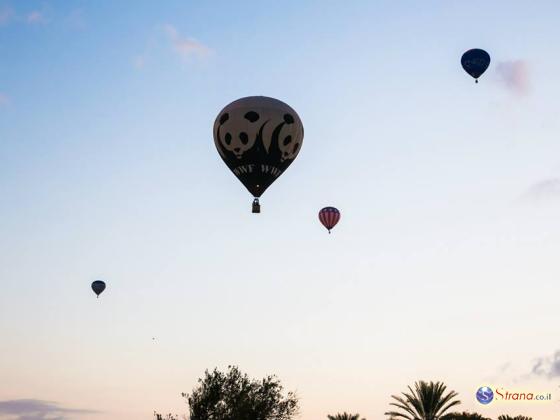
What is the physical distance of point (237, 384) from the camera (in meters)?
60.2

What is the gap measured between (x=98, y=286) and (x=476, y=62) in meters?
46.6

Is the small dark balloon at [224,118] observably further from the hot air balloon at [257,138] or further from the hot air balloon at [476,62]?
the hot air balloon at [476,62]

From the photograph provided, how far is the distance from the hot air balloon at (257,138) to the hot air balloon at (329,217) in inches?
521

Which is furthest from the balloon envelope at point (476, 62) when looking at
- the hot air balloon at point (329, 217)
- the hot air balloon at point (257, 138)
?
the hot air balloon at point (257, 138)

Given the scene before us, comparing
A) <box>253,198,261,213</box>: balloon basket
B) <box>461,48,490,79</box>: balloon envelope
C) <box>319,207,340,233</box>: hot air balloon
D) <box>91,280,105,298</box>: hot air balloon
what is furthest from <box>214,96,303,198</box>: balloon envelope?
<box>91,280,105,298</box>: hot air balloon

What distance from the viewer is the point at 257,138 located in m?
49.2

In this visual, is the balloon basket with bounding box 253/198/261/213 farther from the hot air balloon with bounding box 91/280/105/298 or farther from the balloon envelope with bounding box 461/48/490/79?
the hot air balloon with bounding box 91/280/105/298

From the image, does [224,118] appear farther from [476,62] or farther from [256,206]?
[476,62]

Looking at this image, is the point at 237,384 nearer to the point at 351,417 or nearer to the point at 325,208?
the point at 351,417

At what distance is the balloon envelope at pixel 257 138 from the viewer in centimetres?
4922

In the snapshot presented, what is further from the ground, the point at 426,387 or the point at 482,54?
the point at 482,54

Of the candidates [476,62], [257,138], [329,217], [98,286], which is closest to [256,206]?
[257,138]

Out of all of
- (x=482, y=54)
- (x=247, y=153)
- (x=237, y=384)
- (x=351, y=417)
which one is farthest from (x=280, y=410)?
(x=482, y=54)

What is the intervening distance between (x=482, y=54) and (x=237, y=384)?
113ft
